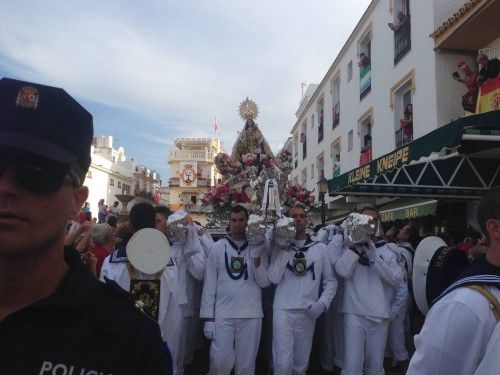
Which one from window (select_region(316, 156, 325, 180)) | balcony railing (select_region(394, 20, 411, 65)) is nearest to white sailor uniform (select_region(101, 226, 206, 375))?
balcony railing (select_region(394, 20, 411, 65))

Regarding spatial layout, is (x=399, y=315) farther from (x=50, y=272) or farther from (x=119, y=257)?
(x=50, y=272)

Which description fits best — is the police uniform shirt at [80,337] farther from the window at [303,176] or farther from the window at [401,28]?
the window at [303,176]

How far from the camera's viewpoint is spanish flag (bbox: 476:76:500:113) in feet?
30.9

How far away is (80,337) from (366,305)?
4.94m

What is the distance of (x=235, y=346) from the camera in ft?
18.0

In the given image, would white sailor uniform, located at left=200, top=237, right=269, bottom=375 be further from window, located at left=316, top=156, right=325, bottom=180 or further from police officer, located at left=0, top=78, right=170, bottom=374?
window, located at left=316, top=156, right=325, bottom=180

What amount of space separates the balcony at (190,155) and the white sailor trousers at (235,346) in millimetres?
56448

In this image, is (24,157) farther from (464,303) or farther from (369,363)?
(369,363)

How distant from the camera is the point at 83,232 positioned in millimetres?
4465

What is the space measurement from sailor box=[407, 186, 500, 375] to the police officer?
129 cm

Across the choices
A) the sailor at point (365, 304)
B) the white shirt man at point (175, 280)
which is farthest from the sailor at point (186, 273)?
the sailor at point (365, 304)

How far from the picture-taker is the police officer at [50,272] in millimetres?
1167

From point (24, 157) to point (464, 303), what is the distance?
1.81m

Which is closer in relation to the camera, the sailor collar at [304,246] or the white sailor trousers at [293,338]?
the white sailor trousers at [293,338]
